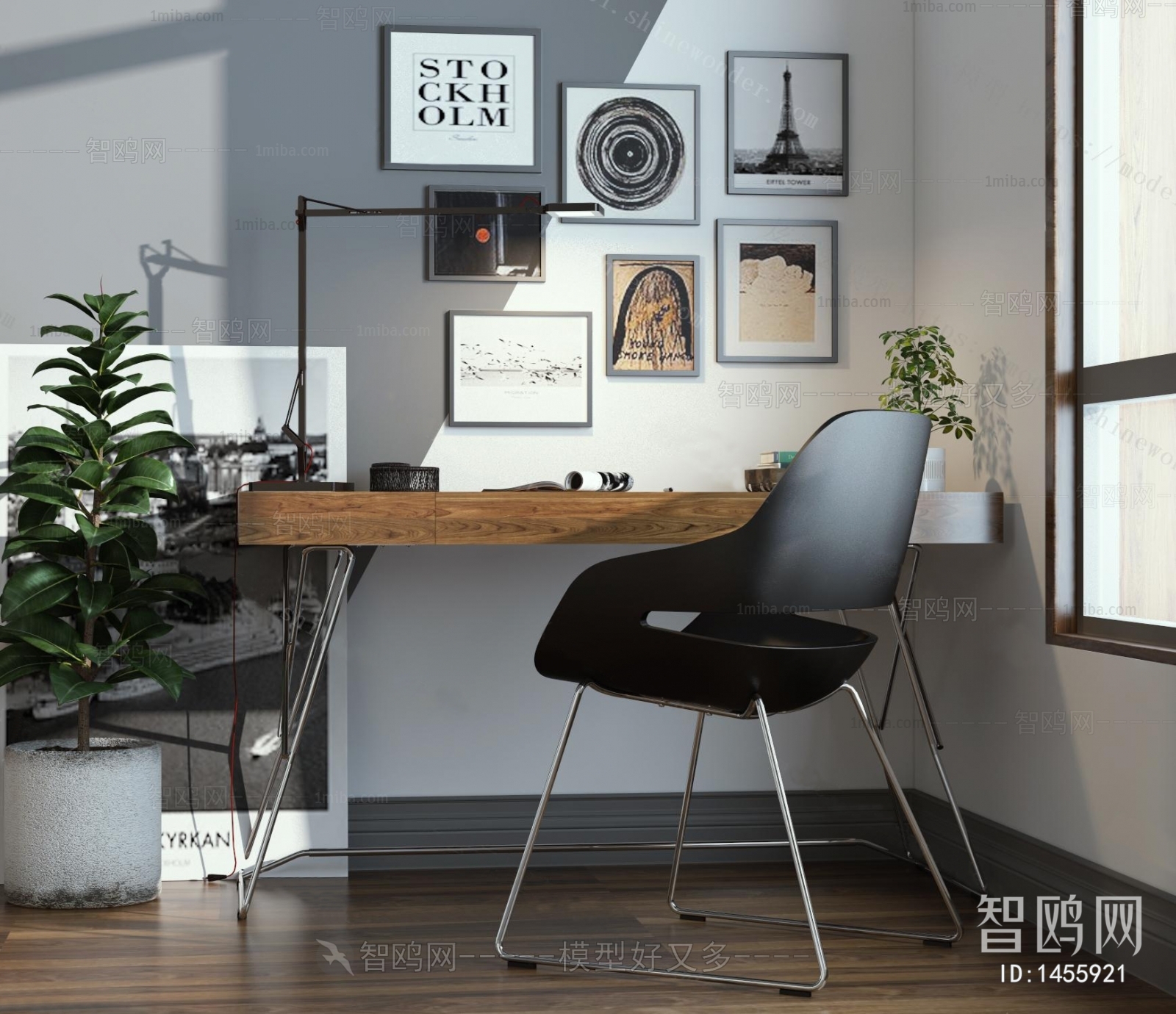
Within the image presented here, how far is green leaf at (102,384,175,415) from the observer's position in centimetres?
270

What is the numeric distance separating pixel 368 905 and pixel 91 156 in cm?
195

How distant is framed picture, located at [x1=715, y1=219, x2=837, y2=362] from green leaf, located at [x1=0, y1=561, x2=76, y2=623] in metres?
1.69

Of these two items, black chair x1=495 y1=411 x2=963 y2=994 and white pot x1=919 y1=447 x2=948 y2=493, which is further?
white pot x1=919 y1=447 x2=948 y2=493

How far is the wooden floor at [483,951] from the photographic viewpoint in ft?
7.04

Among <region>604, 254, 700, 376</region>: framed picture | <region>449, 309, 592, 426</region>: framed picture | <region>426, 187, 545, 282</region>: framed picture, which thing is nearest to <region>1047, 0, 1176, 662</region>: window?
<region>604, 254, 700, 376</region>: framed picture

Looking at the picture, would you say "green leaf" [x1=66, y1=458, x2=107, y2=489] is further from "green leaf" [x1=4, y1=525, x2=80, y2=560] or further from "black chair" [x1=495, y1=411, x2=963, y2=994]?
"black chair" [x1=495, y1=411, x2=963, y2=994]

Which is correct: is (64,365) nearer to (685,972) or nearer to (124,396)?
(124,396)

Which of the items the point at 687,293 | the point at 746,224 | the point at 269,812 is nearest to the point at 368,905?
the point at 269,812

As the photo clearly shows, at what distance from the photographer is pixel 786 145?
3.29m

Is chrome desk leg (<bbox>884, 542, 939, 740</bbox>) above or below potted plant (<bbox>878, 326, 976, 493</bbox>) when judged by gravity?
below

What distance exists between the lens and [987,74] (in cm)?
295

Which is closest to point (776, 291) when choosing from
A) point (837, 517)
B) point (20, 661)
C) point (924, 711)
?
point (924, 711)

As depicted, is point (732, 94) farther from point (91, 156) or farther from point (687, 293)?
point (91, 156)

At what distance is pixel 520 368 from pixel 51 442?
1.13m
